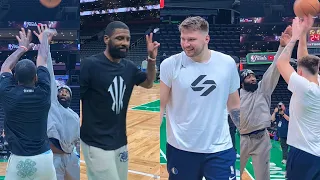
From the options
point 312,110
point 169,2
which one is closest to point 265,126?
point 312,110

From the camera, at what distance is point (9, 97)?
2.35 m

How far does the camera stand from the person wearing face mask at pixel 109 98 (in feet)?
7.48

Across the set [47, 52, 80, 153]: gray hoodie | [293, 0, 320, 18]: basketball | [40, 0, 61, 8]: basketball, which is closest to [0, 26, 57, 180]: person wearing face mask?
[47, 52, 80, 153]: gray hoodie

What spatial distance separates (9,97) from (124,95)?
0.79 meters

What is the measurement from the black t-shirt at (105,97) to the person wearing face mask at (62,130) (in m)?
0.21

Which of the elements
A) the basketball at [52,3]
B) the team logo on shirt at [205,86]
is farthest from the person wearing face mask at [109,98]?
Answer: the basketball at [52,3]

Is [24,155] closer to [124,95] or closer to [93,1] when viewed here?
[124,95]

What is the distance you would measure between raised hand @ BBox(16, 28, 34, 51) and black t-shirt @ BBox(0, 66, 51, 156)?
23 centimetres

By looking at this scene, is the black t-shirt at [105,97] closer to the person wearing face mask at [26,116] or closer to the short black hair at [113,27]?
the short black hair at [113,27]

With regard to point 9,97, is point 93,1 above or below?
above

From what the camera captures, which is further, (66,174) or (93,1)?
(66,174)

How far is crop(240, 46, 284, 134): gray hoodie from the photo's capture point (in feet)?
9.98

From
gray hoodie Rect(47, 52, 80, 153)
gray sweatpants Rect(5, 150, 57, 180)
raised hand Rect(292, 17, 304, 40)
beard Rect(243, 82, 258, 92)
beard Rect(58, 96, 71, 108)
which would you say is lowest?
gray sweatpants Rect(5, 150, 57, 180)

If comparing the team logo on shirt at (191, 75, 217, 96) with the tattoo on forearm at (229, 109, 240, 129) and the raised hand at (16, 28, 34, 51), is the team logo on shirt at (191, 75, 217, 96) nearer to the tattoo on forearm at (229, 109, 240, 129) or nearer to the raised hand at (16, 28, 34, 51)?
the tattoo on forearm at (229, 109, 240, 129)
